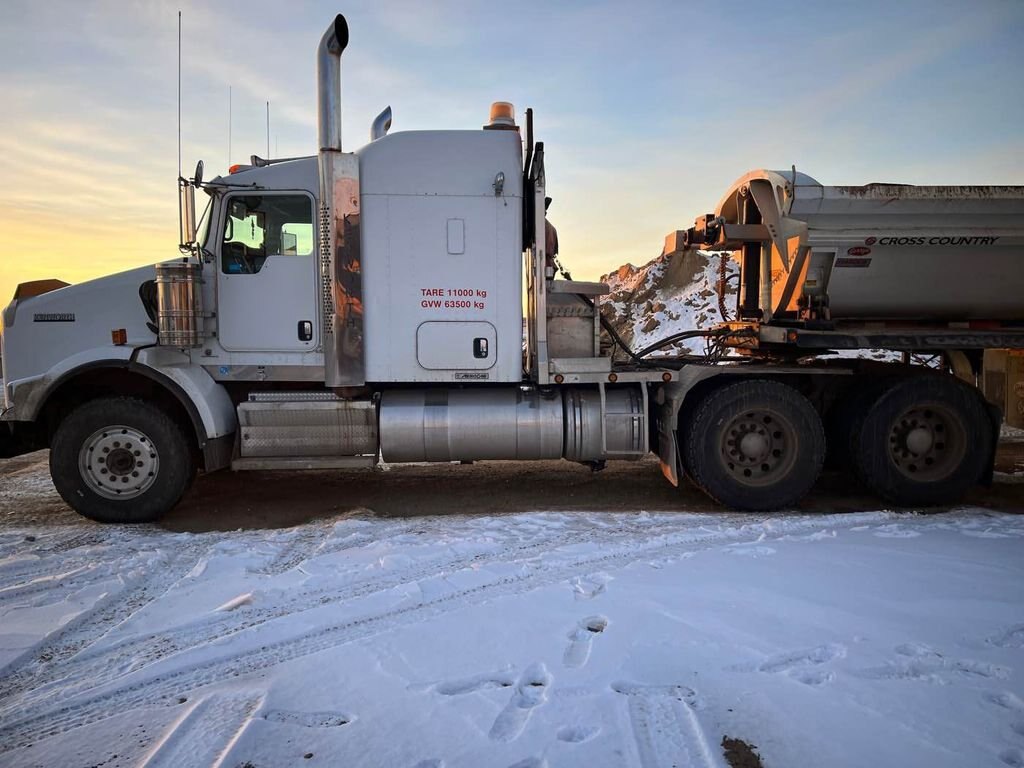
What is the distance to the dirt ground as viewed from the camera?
6.51 m

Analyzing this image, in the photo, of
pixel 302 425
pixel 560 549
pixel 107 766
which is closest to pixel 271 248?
pixel 302 425

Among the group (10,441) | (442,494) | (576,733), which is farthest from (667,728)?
(10,441)

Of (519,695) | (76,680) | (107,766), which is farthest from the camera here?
(76,680)

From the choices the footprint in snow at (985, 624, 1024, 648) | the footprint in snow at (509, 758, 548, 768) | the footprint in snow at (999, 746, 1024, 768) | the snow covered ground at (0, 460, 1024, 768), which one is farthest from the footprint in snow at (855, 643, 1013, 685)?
the footprint in snow at (509, 758, 548, 768)

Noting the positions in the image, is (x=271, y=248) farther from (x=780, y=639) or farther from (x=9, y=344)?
(x=780, y=639)

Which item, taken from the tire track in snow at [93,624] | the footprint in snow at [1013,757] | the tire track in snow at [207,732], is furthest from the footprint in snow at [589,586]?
the tire track in snow at [93,624]

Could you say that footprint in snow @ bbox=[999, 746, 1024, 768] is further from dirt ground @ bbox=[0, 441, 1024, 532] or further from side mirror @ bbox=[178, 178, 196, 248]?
side mirror @ bbox=[178, 178, 196, 248]

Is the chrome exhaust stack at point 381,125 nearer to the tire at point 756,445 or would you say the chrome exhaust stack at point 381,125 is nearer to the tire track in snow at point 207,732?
the tire at point 756,445

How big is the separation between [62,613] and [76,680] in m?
0.97

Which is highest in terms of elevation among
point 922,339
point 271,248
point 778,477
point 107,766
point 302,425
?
point 271,248

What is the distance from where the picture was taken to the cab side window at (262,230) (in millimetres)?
6277

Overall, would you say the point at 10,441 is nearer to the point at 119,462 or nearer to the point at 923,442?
the point at 119,462

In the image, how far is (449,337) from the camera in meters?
6.32

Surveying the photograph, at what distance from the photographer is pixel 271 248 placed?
20.7ft
